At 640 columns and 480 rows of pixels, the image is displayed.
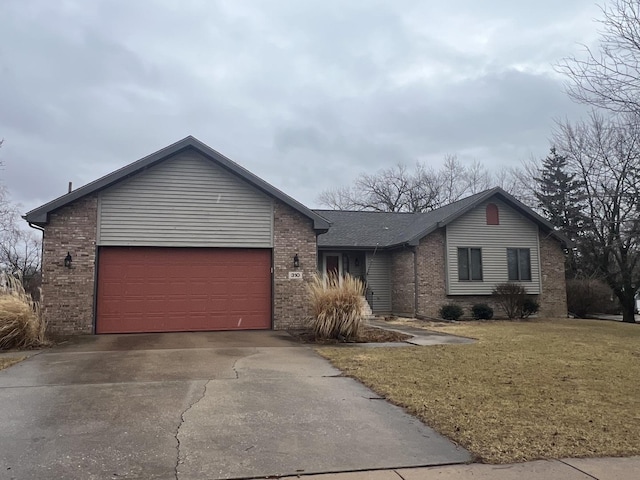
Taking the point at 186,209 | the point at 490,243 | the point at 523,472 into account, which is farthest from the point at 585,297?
the point at 523,472

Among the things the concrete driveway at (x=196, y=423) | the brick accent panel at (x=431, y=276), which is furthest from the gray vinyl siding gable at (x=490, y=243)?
the concrete driveway at (x=196, y=423)

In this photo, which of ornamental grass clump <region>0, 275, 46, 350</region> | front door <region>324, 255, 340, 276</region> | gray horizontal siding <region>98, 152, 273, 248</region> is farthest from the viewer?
front door <region>324, 255, 340, 276</region>

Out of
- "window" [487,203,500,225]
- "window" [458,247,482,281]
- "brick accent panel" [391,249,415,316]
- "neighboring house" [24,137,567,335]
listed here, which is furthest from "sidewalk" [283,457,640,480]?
"window" [487,203,500,225]

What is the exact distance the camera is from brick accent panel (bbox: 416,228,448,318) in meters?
19.7

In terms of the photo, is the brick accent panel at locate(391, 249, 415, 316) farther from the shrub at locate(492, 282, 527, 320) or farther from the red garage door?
the red garage door

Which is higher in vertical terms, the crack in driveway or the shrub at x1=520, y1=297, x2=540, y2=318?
the shrub at x1=520, y1=297, x2=540, y2=318

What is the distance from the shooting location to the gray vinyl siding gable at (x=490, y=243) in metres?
20.1

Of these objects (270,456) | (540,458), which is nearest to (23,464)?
(270,456)

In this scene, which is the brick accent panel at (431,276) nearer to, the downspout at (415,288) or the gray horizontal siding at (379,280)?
the downspout at (415,288)

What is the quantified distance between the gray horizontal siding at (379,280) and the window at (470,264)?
3.16m

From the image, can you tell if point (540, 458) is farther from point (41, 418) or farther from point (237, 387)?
point (41, 418)

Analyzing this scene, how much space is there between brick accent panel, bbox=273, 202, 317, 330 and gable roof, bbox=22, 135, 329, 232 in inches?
11.6

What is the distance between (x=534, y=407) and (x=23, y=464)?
518 centimetres

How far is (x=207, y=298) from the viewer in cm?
1430
